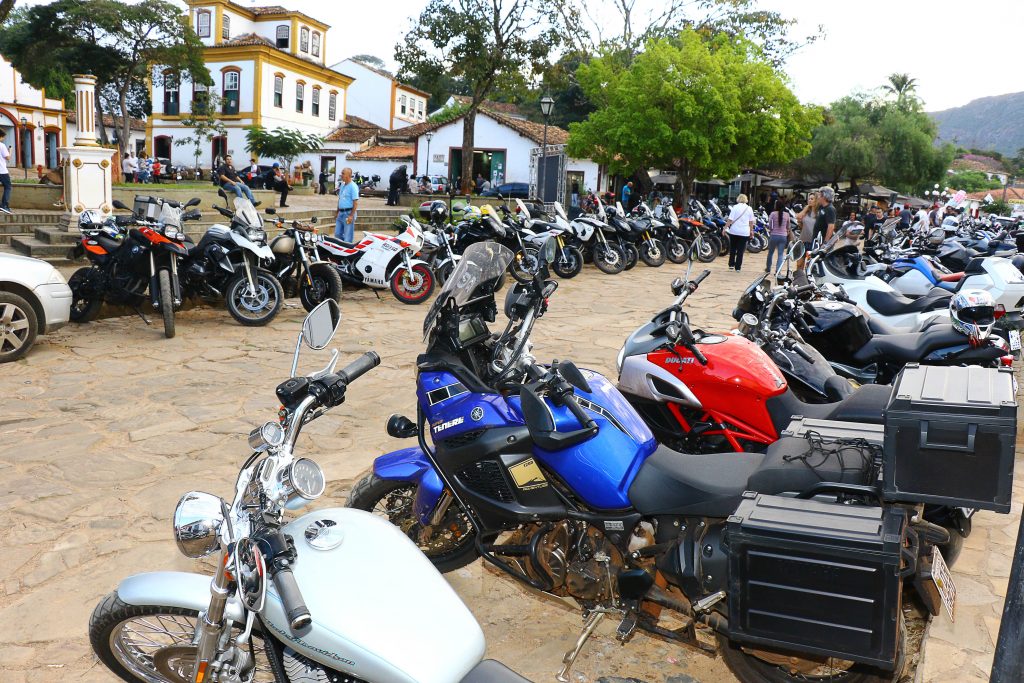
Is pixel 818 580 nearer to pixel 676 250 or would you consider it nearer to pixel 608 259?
pixel 608 259

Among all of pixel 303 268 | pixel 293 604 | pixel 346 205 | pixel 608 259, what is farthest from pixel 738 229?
pixel 293 604

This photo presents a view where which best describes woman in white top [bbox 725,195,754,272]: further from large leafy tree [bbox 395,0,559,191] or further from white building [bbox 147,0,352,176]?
white building [bbox 147,0,352,176]

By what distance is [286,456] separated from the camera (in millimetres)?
1966

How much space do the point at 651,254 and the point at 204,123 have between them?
98.5ft

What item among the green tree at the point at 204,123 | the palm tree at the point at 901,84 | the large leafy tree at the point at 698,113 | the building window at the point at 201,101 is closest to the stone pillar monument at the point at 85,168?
the large leafy tree at the point at 698,113

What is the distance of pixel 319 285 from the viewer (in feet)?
30.9

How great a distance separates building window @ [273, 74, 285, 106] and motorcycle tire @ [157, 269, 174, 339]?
35281 mm

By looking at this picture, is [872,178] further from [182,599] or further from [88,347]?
[182,599]

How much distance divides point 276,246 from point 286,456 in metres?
7.57

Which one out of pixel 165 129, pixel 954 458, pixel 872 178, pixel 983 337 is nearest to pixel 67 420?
pixel 954 458

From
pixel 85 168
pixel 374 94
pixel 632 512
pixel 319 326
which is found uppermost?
pixel 374 94

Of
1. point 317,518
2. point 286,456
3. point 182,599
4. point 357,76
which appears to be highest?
point 357,76

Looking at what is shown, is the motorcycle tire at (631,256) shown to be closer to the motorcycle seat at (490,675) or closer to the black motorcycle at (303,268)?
the black motorcycle at (303,268)

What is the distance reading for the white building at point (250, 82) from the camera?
3938cm
